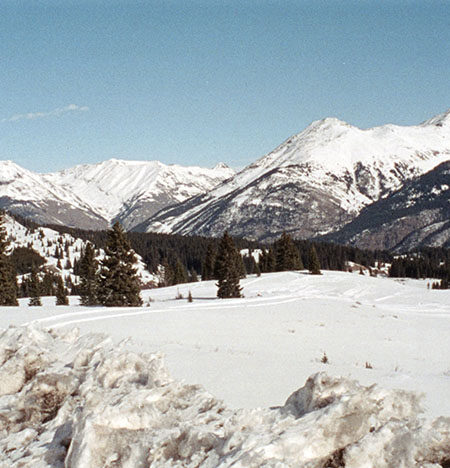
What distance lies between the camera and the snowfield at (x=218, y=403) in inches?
199

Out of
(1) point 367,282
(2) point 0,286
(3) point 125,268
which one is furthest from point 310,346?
(1) point 367,282

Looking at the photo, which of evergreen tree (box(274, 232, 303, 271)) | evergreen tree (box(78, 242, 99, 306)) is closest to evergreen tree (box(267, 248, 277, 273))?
evergreen tree (box(274, 232, 303, 271))

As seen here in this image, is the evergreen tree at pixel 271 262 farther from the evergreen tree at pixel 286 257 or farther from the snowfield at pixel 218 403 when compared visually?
the snowfield at pixel 218 403

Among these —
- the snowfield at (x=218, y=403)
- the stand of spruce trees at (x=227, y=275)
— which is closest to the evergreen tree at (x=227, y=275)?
the stand of spruce trees at (x=227, y=275)

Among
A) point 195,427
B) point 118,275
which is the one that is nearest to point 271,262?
point 118,275

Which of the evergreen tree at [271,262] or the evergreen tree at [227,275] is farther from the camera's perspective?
the evergreen tree at [271,262]

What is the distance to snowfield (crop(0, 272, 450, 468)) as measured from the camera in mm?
5051

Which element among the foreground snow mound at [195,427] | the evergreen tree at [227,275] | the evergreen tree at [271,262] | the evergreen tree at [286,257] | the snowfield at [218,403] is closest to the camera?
the foreground snow mound at [195,427]

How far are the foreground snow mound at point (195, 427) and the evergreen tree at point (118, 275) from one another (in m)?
35.2

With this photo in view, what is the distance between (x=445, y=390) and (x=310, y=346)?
25.1 ft

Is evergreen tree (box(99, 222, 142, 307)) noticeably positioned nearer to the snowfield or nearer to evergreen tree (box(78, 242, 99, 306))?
evergreen tree (box(78, 242, 99, 306))

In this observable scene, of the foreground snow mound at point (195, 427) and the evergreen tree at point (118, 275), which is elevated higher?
the evergreen tree at point (118, 275)

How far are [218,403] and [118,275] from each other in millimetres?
38806

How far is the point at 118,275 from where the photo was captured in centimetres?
4412
